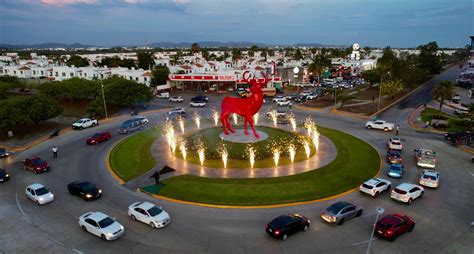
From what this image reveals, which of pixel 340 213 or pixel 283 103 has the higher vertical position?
pixel 340 213

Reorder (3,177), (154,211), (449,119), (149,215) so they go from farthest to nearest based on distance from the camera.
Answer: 1. (449,119)
2. (3,177)
3. (154,211)
4. (149,215)

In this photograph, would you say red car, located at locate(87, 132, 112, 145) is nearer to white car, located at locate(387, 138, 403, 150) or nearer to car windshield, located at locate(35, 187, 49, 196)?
car windshield, located at locate(35, 187, 49, 196)

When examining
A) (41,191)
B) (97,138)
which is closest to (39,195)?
(41,191)

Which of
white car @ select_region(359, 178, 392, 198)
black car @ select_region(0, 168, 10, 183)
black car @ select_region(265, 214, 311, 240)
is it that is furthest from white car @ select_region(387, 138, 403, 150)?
black car @ select_region(0, 168, 10, 183)

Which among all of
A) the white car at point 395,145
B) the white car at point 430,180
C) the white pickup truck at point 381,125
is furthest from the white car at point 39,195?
the white pickup truck at point 381,125

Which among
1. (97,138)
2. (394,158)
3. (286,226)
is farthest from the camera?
(97,138)

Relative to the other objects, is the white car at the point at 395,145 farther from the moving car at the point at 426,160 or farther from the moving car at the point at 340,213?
the moving car at the point at 340,213

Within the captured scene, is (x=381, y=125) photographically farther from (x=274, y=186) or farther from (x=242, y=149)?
(x=274, y=186)
